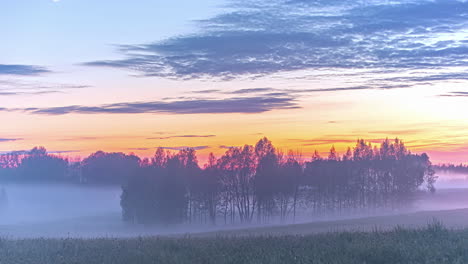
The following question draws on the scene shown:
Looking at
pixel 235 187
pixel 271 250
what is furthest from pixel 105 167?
pixel 271 250

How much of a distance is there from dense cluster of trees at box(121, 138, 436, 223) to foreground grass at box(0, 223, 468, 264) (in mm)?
71036

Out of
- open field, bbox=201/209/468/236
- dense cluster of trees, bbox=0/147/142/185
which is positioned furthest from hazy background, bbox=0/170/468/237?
open field, bbox=201/209/468/236

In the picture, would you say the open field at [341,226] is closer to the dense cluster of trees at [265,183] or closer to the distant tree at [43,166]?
the dense cluster of trees at [265,183]

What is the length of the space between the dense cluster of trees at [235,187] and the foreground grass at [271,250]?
71036 millimetres

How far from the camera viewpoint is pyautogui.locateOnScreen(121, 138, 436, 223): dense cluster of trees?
86.9 meters

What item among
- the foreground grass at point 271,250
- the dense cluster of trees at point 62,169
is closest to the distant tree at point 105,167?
the dense cluster of trees at point 62,169

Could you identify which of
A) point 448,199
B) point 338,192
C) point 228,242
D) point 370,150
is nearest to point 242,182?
point 338,192

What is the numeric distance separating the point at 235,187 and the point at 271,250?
245 ft

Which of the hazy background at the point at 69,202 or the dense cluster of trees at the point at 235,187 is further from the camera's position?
the hazy background at the point at 69,202

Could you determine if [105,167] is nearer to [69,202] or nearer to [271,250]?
[69,202]

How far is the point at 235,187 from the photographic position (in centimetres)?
8769

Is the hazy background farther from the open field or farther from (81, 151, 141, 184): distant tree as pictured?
the open field

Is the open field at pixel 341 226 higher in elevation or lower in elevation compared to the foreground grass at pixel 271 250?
lower

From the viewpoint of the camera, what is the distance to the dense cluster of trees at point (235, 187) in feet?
285
